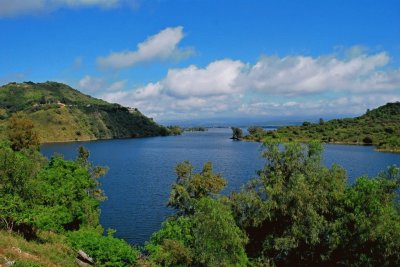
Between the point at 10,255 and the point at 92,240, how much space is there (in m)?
12.5

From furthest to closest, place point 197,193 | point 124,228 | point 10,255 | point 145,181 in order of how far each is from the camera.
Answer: point 145,181 < point 124,228 < point 197,193 < point 10,255

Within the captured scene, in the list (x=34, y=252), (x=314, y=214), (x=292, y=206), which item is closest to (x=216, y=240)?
(x=292, y=206)

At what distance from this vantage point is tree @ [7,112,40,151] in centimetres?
11656

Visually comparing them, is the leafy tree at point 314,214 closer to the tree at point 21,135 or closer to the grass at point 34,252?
the grass at point 34,252

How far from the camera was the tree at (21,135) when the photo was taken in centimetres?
11656

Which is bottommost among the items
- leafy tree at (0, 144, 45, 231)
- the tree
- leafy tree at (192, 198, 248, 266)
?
leafy tree at (192, 198, 248, 266)

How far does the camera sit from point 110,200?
343ft

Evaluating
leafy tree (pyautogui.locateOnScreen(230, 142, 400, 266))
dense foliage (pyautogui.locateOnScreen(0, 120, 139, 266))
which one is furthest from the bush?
leafy tree (pyautogui.locateOnScreen(230, 142, 400, 266))

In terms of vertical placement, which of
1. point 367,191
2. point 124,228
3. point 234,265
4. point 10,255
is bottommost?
point 124,228

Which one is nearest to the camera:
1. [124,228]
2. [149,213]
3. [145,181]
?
[124,228]

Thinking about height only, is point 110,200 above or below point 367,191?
below

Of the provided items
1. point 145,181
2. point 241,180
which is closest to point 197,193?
point 241,180

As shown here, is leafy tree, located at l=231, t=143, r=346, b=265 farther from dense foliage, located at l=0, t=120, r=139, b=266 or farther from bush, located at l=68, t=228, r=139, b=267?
dense foliage, located at l=0, t=120, r=139, b=266

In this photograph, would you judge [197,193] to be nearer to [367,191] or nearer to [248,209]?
[248,209]
